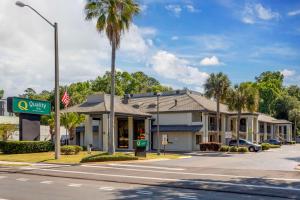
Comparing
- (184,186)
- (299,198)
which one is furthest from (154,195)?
(299,198)

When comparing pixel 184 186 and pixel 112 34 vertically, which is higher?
pixel 112 34

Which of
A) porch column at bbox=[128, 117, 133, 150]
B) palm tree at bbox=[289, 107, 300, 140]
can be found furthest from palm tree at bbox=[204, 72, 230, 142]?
palm tree at bbox=[289, 107, 300, 140]

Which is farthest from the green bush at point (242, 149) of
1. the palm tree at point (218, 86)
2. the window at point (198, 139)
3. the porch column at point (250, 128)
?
the porch column at point (250, 128)

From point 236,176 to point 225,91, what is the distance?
3167 cm

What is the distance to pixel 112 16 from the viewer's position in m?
30.4

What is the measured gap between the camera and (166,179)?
18.5 metres

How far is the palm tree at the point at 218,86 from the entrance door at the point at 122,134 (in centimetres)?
1161

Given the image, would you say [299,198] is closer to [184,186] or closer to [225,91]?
[184,186]

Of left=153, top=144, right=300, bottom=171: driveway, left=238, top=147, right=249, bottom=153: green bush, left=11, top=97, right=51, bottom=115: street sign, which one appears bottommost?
left=238, top=147, right=249, bottom=153: green bush

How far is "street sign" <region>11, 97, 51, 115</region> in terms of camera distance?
125 ft

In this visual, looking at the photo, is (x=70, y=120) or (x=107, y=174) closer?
(x=107, y=174)

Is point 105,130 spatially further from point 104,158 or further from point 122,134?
point 104,158

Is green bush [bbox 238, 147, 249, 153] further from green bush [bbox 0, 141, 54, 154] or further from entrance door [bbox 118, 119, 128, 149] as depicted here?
green bush [bbox 0, 141, 54, 154]

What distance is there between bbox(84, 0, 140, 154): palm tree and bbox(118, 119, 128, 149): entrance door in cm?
2443
